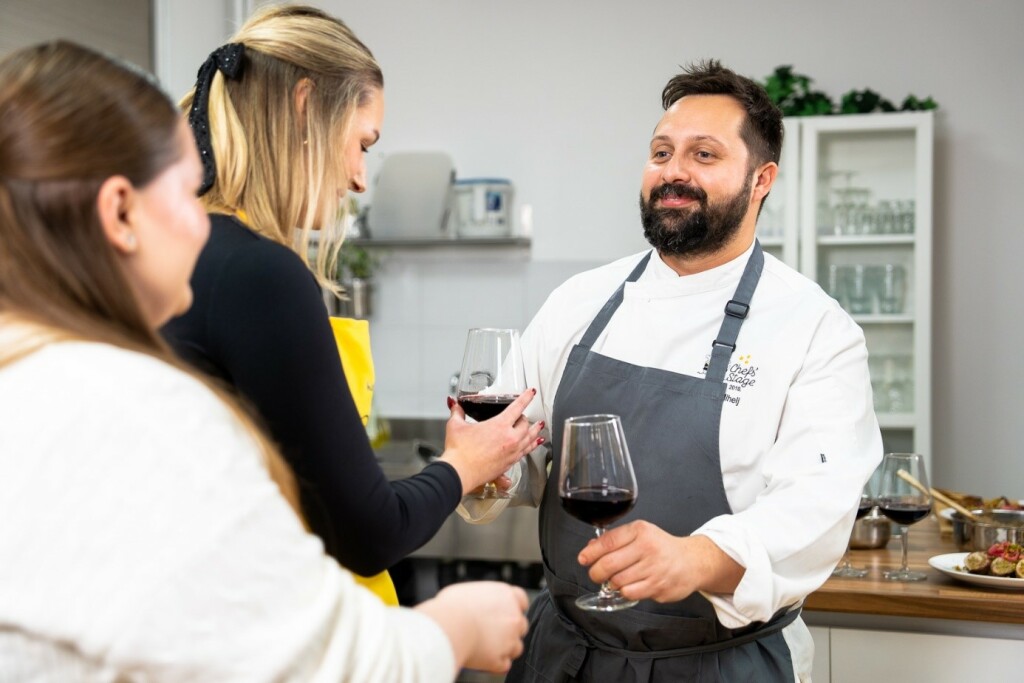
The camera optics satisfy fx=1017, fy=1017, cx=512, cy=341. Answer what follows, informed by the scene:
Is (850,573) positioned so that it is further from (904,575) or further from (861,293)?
(861,293)

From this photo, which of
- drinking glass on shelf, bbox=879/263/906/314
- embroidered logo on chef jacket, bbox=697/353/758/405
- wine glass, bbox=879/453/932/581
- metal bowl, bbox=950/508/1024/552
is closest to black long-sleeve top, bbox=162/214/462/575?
embroidered logo on chef jacket, bbox=697/353/758/405

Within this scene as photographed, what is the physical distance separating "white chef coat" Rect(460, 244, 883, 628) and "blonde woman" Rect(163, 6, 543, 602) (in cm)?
42

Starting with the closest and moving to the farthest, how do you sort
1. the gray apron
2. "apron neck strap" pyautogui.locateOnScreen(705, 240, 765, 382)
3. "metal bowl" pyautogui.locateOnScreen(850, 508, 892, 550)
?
the gray apron
"apron neck strap" pyautogui.locateOnScreen(705, 240, 765, 382)
"metal bowl" pyautogui.locateOnScreen(850, 508, 892, 550)

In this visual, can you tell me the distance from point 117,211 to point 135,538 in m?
0.27

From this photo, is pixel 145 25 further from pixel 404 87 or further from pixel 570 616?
pixel 570 616

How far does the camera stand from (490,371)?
160 cm

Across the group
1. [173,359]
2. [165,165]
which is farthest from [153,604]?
[165,165]

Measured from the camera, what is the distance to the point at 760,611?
1481 millimetres

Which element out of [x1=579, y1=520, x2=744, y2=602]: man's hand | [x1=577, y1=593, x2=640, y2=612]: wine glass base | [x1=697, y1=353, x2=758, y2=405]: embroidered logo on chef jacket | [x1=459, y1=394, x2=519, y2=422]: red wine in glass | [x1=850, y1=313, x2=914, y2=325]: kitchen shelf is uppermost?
[x1=850, y1=313, x2=914, y2=325]: kitchen shelf

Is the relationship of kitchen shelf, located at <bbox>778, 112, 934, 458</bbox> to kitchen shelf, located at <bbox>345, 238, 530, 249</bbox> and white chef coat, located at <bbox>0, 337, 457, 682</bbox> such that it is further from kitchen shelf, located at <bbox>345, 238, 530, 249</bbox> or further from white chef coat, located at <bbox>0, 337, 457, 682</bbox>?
white chef coat, located at <bbox>0, 337, 457, 682</bbox>

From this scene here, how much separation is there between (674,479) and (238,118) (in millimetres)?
918

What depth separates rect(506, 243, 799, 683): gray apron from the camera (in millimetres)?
1651

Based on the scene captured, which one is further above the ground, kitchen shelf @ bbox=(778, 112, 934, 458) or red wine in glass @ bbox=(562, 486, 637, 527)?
kitchen shelf @ bbox=(778, 112, 934, 458)

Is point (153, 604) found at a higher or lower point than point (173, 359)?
lower
